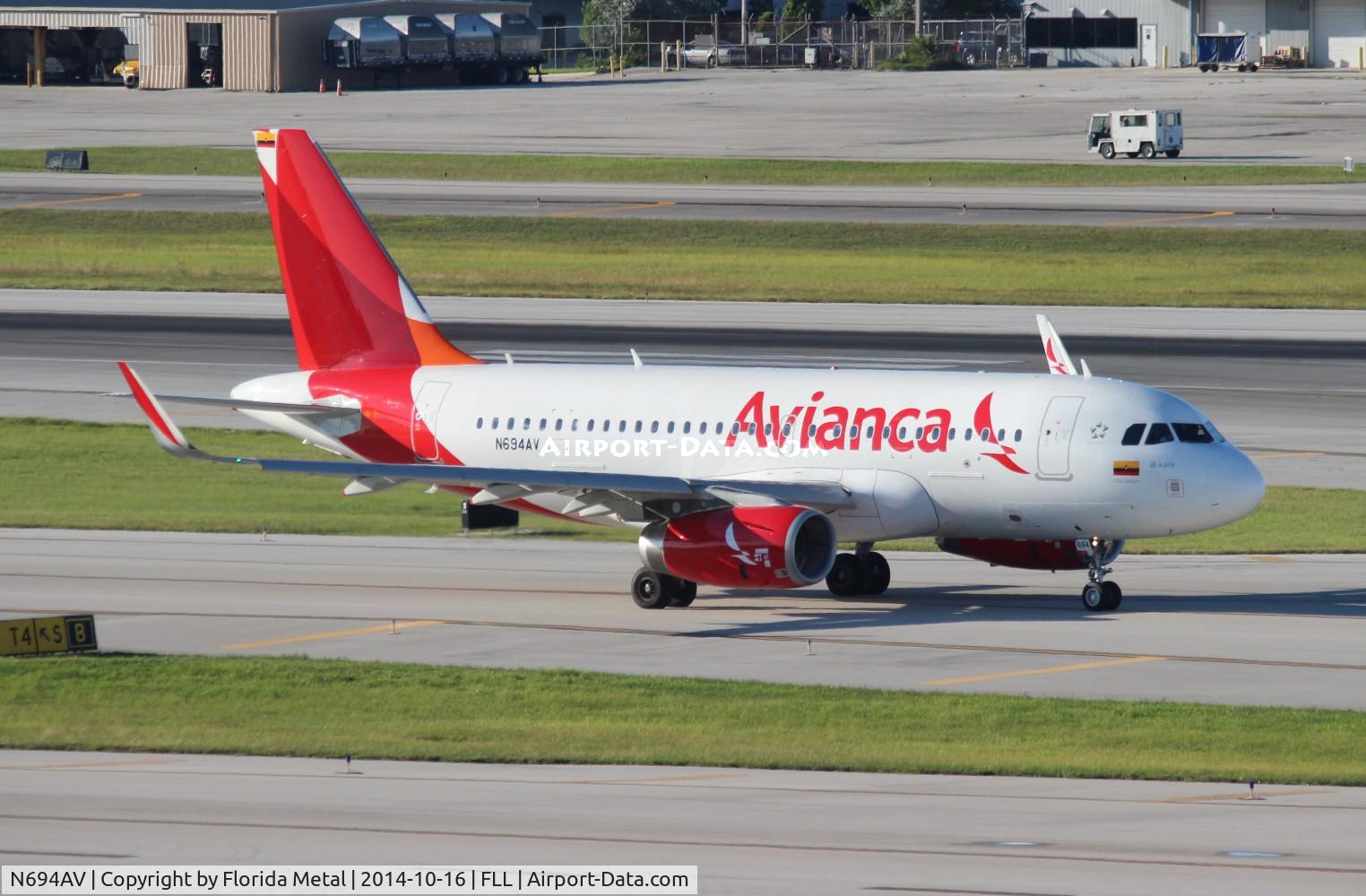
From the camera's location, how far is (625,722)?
2577 cm

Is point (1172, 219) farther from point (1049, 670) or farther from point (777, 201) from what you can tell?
point (1049, 670)

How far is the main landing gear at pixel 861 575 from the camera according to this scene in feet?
119

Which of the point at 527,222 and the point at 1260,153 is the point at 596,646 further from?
the point at 1260,153

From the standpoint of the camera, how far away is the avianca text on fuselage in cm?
3403

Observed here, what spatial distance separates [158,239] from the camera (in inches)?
3642

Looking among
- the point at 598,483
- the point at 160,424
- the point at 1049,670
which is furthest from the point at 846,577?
the point at 160,424

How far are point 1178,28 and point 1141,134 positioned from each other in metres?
61.0

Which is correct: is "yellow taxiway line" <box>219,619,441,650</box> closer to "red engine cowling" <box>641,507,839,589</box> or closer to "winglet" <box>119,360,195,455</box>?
"winglet" <box>119,360,195,455</box>

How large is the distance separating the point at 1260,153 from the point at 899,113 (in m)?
33.0

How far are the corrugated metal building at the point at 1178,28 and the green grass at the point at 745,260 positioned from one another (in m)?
87.4

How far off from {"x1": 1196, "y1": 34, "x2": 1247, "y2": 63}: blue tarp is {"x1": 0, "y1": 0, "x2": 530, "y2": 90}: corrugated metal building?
202ft

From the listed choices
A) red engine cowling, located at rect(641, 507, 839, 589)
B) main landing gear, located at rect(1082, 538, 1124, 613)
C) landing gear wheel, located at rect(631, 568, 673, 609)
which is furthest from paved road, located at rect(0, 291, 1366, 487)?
landing gear wheel, located at rect(631, 568, 673, 609)

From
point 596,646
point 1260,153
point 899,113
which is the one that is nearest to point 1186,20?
point 899,113

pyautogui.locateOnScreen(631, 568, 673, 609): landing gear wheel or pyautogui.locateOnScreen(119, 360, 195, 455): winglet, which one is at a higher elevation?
pyautogui.locateOnScreen(119, 360, 195, 455): winglet
